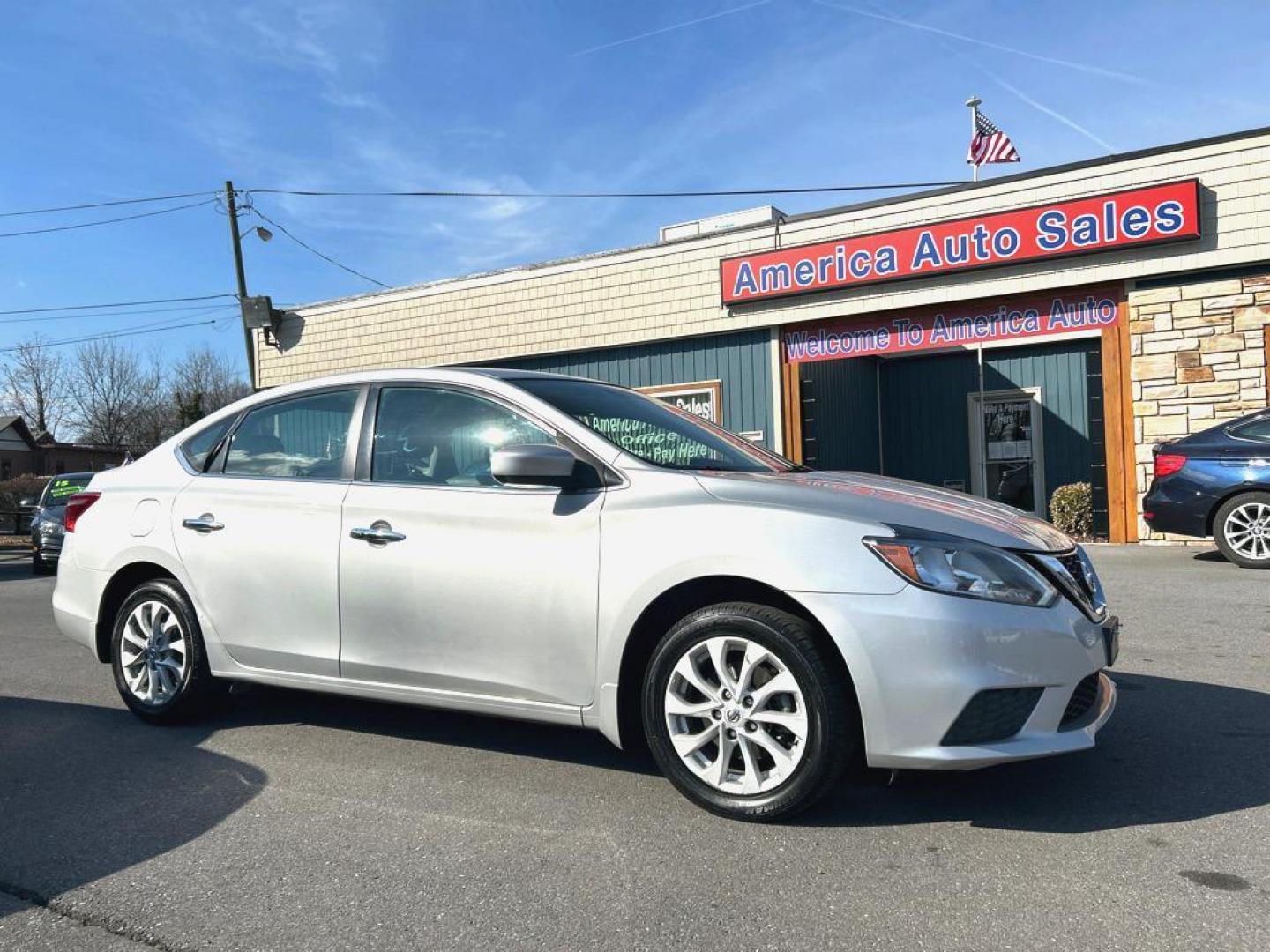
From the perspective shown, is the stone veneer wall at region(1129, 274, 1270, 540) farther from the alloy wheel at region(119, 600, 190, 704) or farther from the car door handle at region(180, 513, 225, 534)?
the alloy wheel at region(119, 600, 190, 704)

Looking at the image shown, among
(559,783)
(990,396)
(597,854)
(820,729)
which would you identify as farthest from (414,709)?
(990,396)

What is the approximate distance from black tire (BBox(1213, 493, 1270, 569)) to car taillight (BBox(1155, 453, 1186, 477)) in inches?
19.6

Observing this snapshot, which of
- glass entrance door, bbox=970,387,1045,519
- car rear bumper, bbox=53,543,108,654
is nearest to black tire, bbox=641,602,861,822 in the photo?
car rear bumper, bbox=53,543,108,654

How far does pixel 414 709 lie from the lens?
4.89m

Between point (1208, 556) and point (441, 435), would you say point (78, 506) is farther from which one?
point (1208, 556)

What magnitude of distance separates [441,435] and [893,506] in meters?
1.84

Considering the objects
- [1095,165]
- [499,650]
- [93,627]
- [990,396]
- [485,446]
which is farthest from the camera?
[990,396]

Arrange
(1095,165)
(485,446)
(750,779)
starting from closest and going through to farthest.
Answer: (750,779)
(485,446)
(1095,165)

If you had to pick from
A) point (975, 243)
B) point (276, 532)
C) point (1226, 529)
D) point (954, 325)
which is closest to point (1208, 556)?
point (1226, 529)

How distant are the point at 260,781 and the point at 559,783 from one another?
1.16 meters

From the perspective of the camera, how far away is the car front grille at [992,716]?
9.82ft

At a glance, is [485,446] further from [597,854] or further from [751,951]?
[751,951]

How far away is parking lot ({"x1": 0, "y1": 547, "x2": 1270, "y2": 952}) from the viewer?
2.59 metres

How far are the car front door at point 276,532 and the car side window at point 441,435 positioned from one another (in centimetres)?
17
